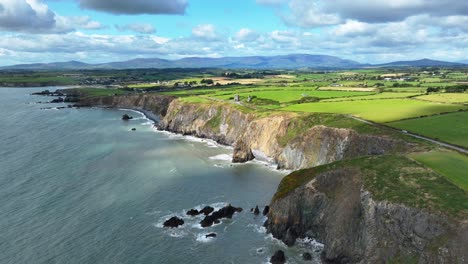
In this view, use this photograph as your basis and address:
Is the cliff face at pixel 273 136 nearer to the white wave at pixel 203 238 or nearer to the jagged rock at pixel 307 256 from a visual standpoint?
the jagged rock at pixel 307 256

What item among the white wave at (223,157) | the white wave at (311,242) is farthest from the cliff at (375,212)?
the white wave at (223,157)

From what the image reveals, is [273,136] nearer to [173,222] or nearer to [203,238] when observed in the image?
[173,222]

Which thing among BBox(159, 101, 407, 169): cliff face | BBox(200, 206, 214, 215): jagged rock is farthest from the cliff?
BBox(159, 101, 407, 169): cliff face

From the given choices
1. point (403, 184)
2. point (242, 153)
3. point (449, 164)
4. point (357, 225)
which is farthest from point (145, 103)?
point (403, 184)

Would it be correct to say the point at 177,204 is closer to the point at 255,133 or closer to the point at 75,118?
the point at 255,133

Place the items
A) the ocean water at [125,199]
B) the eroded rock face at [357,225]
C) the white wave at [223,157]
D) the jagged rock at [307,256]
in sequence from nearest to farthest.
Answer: the eroded rock face at [357,225] < the jagged rock at [307,256] < the ocean water at [125,199] < the white wave at [223,157]

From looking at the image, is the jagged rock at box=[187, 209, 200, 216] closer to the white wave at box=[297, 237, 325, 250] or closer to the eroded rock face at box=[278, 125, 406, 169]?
the white wave at box=[297, 237, 325, 250]
